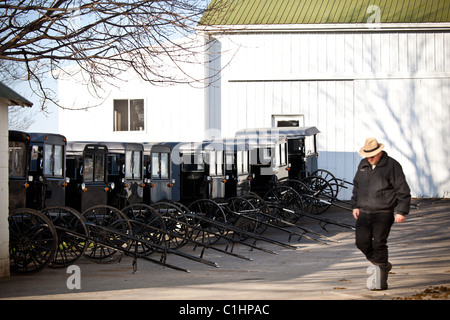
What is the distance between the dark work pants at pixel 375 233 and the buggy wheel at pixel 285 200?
27.3 ft

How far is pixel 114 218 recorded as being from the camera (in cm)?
1374

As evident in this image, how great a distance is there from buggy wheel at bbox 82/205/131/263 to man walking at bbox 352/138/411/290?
431 centimetres

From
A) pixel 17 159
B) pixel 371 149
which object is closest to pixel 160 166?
pixel 17 159

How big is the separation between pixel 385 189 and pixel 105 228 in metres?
4.81

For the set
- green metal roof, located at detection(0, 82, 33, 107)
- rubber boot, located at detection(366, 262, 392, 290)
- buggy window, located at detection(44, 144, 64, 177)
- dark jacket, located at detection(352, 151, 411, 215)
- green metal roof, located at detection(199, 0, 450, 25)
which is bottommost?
rubber boot, located at detection(366, 262, 392, 290)

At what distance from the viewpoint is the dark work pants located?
9.00m

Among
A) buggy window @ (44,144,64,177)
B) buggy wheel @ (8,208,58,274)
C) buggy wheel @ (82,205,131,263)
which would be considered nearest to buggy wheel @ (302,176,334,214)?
buggy wheel @ (82,205,131,263)

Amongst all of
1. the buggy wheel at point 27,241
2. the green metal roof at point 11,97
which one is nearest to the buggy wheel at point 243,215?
the buggy wheel at point 27,241

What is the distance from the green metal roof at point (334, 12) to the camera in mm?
24328

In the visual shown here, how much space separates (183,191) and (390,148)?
894cm

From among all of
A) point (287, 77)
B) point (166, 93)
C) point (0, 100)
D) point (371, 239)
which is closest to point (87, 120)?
point (166, 93)

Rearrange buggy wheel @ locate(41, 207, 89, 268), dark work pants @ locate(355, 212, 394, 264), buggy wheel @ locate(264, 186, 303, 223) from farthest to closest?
1. buggy wheel @ locate(264, 186, 303, 223)
2. buggy wheel @ locate(41, 207, 89, 268)
3. dark work pants @ locate(355, 212, 394, 264)

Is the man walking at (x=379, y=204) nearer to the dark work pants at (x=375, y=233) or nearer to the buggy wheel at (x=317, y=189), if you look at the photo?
the dark work pants at (x=375, y=233)

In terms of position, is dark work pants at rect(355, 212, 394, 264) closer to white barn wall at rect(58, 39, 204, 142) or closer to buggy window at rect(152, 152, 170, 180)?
buggy window at rect(152, 152, 170, 180)
